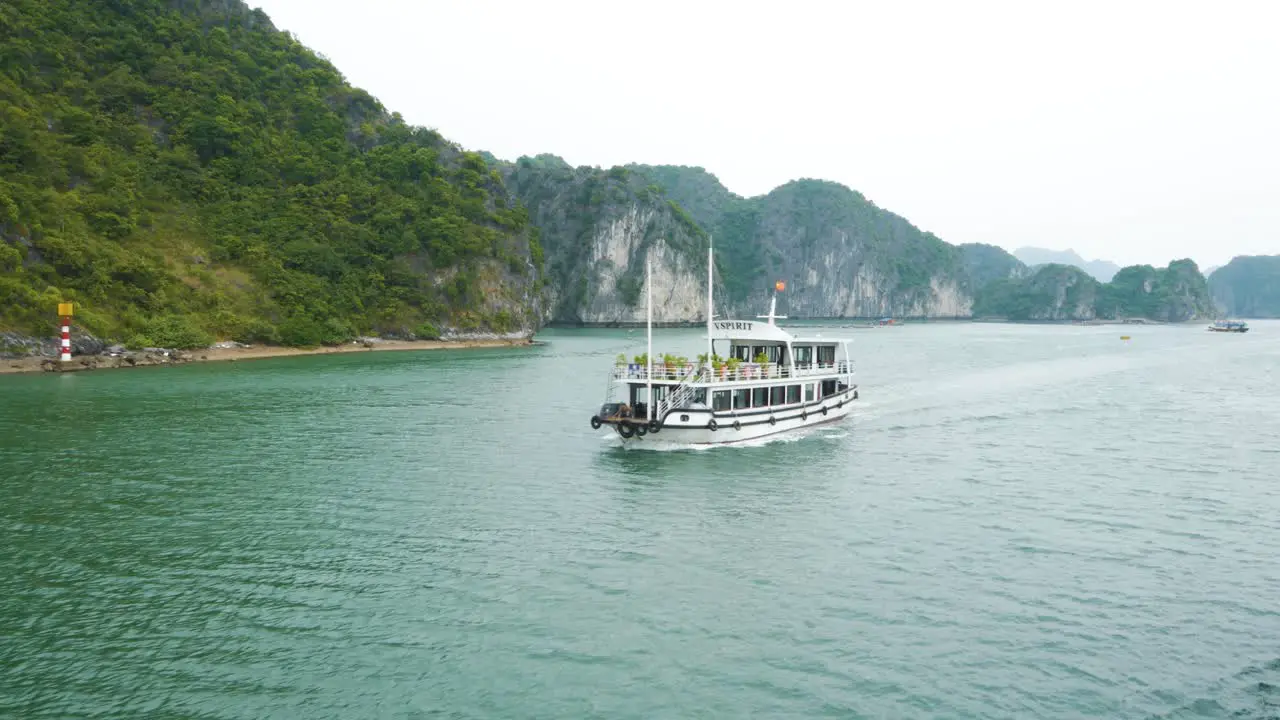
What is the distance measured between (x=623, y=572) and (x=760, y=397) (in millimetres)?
22121

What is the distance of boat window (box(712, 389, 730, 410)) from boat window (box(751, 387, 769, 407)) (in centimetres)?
215

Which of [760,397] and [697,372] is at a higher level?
[697,372]

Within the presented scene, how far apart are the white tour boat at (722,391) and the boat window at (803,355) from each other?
61 mm

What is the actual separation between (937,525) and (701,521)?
→ 7.84 metres

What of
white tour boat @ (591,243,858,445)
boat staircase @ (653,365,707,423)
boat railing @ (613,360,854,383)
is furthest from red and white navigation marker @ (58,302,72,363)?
boat staircase @ (653,365,707,423)

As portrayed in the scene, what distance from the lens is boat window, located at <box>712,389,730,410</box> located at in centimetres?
3856

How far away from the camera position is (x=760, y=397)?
41.2 m

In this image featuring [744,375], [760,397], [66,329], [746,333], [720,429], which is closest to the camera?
[720,429]

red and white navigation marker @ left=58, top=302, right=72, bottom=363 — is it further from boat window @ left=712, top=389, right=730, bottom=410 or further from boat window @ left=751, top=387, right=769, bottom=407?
boat window @ left=751, top=387, right=769, bottom=407

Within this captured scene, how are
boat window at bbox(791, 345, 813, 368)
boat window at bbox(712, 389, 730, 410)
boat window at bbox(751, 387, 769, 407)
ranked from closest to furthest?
boat window at bbox(712, 389, 730, 410) < boat window at bbox(751, 387, 769, 407) < boat window at bbox(791, 345, 813, 368)

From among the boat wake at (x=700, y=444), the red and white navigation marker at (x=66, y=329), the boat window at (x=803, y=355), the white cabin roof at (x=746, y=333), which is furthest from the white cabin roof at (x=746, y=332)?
the red and white navigation marker at (x=66, y=329)

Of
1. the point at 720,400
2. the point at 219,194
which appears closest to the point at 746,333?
the point at 720,400

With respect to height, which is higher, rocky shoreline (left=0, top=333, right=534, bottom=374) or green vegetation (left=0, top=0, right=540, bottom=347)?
green vegetation (left=0, top=0, right=540, bottom=347)

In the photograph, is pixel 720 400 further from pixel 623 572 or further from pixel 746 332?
pixel 623 572
